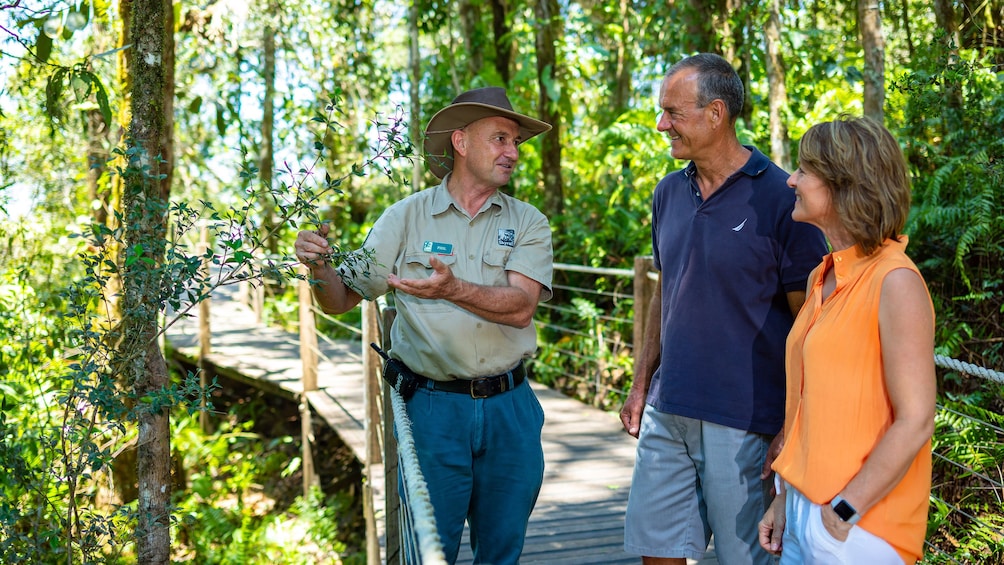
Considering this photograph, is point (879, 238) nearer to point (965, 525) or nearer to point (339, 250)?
point (339, 250)

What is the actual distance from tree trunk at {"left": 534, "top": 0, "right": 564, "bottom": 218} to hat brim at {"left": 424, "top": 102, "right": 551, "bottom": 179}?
5.67 metres

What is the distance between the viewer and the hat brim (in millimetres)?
2824

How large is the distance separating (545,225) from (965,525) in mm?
2806

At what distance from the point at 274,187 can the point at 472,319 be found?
2332 mm

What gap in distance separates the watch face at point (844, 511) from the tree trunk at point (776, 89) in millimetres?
4801

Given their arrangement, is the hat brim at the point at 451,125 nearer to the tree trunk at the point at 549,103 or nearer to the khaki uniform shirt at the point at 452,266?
the khaki uniform shirt at the point at 452,266

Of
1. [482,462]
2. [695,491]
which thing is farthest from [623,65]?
[695,491]

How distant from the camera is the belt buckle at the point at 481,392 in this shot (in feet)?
9.11

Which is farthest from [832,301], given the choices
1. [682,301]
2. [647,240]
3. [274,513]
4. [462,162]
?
[274,513]

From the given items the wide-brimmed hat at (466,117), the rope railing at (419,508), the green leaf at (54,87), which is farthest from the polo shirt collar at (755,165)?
the green leaf at (54,87)

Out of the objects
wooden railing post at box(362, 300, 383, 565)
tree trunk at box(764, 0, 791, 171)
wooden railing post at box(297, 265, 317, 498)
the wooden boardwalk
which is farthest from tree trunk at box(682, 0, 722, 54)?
wooden railing post at box(362, 300, 383, 565)

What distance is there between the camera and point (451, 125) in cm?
291

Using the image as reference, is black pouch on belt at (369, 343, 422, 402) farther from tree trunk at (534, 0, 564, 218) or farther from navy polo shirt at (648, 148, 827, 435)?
tree trunk at (534, 0, 564, 218)

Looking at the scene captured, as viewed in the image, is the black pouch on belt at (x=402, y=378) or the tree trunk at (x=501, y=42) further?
the tree trunk at (x=501, y=42)
